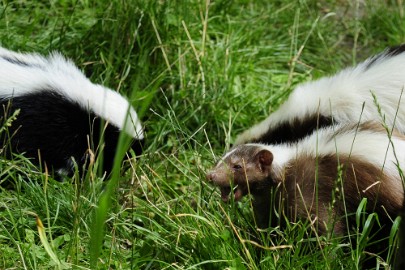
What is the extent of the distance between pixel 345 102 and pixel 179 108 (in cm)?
171

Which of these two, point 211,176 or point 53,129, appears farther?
point 53,129

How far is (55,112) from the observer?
21.7 feet

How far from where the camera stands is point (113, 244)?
507 cm

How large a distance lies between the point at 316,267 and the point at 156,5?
351 cm

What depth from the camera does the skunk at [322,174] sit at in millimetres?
5480

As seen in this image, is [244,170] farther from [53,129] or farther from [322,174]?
[53,129]

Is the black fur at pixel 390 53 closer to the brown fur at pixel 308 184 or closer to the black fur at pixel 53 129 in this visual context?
the brown fur at pixel 308 184

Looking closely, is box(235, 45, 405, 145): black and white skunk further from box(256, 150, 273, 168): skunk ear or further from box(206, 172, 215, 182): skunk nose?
box(206, 172, 215, 182): skunk nose

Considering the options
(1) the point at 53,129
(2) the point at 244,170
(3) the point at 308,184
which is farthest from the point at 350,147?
(1) the point at 53,129

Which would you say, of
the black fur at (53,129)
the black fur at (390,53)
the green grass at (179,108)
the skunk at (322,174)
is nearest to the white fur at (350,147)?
the skunk at (322,174)

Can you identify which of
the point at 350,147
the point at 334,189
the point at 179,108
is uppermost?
the point at 350,147

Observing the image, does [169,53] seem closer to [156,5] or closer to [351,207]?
[156,5]

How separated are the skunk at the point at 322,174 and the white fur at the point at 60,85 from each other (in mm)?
1090

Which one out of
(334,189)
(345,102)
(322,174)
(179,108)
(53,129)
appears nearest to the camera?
(334,189)
